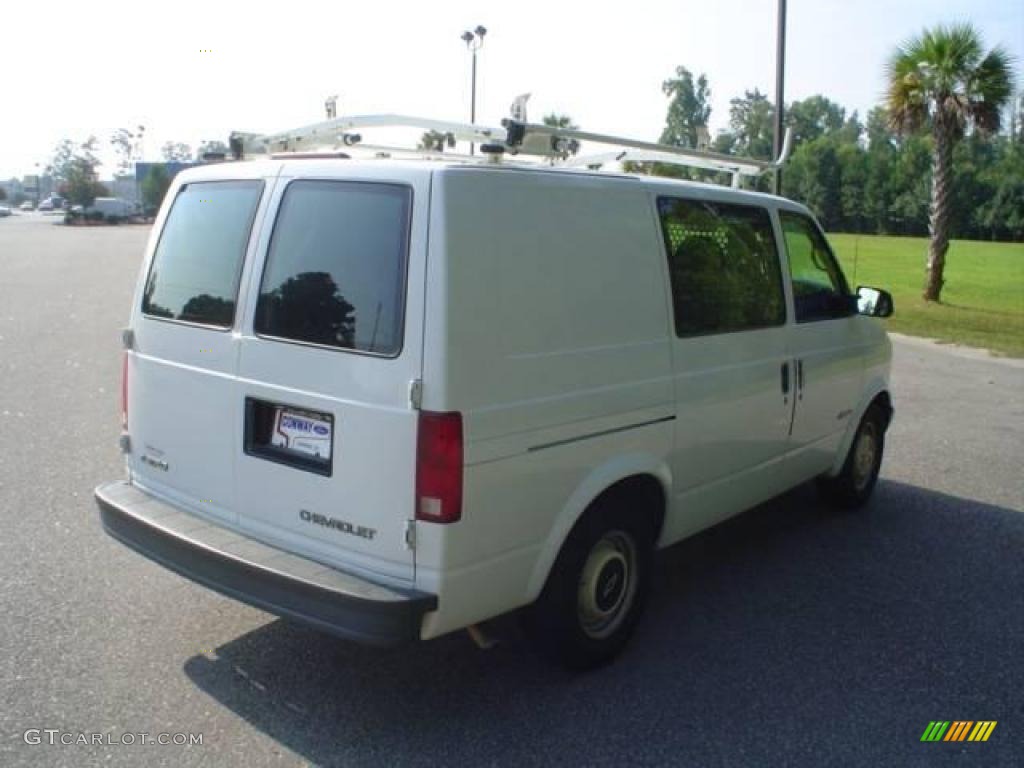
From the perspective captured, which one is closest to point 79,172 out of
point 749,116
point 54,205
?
point 54,205

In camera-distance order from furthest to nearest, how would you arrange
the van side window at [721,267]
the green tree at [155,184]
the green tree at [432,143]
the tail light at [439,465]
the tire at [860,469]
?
the green tree at [155,184], the tire at [860,469], the green tree at [432,143], the van side window at [721,267], the tail light at [439,465]

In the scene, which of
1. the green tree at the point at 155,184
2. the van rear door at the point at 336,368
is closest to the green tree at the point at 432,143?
the van rear door at the point at 336,368

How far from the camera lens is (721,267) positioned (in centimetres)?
477

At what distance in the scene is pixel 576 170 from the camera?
3.99 m

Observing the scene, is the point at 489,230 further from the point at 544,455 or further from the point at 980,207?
the point at 980,207

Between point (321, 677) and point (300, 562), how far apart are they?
69 cm

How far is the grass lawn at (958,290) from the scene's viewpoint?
1767cm

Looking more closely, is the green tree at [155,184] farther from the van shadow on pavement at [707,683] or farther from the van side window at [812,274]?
the van shadow on pavement at [707,683]

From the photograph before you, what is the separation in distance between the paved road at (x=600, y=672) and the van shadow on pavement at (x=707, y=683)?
0.04 feet

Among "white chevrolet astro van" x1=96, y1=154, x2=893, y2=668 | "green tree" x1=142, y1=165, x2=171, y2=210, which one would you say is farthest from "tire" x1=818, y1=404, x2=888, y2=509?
"green tree" x1=142, y1=165, x2=171, y2=210

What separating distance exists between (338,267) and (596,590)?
1715 mm

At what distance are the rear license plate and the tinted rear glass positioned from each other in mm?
510

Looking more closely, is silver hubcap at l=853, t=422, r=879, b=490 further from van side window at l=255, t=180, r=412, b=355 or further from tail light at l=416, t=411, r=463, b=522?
van side window at l=255, t=180, r=412, b=355

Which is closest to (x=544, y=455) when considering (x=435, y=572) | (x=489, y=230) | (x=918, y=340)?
(x=435, y=572)
